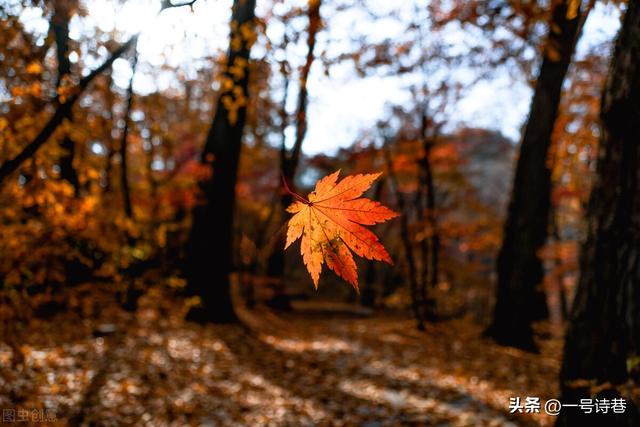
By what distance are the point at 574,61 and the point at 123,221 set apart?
30.4ft

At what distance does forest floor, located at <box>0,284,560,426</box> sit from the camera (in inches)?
166

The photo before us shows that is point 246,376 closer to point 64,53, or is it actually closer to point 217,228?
point 217,228

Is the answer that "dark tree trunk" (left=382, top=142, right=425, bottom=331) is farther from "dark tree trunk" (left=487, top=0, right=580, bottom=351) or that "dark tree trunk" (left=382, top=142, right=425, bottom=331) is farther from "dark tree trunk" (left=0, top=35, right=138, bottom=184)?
"dark tree trunk" (left=0, top=35, right=138, bottom=184)

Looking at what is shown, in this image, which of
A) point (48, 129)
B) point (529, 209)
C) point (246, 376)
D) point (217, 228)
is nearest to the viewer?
point (48, 129)

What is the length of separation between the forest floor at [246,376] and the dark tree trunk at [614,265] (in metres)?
1.64

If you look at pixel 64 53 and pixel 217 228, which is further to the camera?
pixel 217 228

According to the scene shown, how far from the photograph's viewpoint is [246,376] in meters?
5.75

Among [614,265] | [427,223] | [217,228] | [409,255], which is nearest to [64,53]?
[614,265]

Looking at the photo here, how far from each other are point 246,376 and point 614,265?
178 inches

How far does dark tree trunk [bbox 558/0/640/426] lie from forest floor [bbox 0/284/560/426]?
1.64m

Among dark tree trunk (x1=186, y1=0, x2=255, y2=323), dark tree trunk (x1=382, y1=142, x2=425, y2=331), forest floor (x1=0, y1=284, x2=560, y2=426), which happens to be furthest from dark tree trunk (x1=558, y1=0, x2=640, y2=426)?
dark tree trunk (x1=186, y1=0, x2=255, y2=323)

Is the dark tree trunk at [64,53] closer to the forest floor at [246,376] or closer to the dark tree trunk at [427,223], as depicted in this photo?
the forest floor at [246,376]

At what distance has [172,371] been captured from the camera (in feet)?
17.8

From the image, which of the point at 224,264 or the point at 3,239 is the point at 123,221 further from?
the point at 224,264
